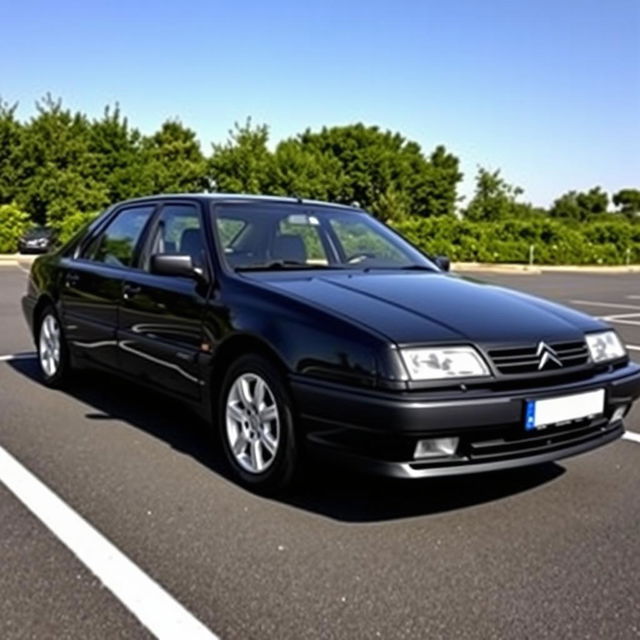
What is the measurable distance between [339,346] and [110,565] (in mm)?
1259

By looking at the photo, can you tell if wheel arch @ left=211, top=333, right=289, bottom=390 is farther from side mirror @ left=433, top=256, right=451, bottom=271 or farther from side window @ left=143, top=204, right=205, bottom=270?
side mirror @ left=433, top=256, right=451, bottom=271

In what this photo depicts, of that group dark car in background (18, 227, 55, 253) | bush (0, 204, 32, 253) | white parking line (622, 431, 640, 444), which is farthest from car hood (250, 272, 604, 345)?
bush (0, 204, 32, 253)

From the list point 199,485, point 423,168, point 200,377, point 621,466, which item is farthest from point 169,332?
point 423,168

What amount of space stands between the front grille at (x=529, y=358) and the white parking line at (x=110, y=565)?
1.64 metres

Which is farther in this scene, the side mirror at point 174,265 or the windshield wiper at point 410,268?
the windshield wiper at point 410,268

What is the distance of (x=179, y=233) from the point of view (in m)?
4.93

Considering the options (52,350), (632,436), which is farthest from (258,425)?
(52,350)

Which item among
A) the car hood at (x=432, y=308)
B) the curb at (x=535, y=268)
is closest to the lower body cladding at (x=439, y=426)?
the car hood at (x=432, y=308)

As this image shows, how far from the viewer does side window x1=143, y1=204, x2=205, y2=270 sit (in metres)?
4.65

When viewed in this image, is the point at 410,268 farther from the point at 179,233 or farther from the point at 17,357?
the point at 17,357

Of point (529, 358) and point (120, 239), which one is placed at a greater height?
point (120, 239)

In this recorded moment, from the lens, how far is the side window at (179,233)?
4652 millimetres

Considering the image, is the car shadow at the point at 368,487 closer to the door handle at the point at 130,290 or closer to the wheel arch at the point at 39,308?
the door handle at the point at 130,290

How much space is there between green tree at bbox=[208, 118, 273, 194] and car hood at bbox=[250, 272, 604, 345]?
125 feet
